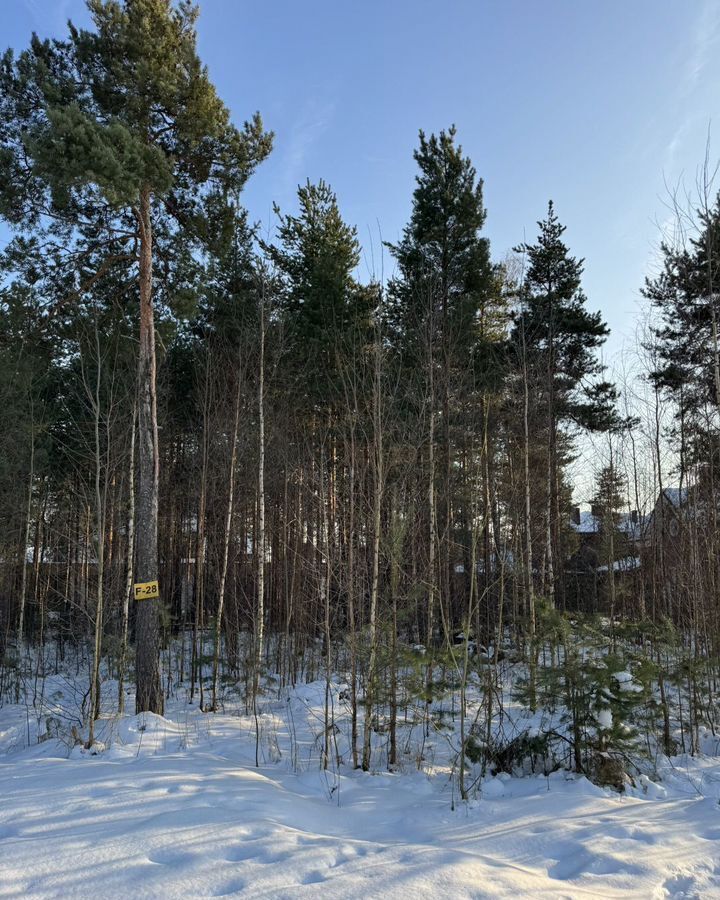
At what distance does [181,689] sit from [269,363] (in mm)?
7139

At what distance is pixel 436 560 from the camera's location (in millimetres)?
11320

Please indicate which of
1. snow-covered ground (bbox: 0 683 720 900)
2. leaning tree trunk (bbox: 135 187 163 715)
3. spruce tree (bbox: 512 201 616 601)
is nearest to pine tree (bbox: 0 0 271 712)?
leaning tree trunk (bbox: 135 187 163 715)

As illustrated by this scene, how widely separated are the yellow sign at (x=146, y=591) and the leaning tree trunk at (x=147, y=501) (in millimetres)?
72

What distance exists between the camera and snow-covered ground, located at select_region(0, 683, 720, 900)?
315 cm

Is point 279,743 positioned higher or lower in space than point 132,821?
lower

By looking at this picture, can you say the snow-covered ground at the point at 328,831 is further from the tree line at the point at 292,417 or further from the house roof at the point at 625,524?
the house roof at the point at 625,524

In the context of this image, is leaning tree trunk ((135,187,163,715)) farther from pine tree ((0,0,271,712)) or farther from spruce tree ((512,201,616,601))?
spruce tree ((512,201,616,601))

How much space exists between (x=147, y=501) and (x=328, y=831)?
5359 millimetres

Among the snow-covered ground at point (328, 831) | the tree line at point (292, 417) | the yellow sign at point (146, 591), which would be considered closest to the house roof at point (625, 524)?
the tree line at point (292, 417)

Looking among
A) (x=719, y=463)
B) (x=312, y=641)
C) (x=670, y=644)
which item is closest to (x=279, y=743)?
(x=670, y=644)

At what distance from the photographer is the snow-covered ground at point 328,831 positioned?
315 cm

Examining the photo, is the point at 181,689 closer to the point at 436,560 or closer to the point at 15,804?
the point at 436,560

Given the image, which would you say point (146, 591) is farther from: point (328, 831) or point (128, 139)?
point (128, 139)

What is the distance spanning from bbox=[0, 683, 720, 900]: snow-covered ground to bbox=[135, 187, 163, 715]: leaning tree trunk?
1764 mm
